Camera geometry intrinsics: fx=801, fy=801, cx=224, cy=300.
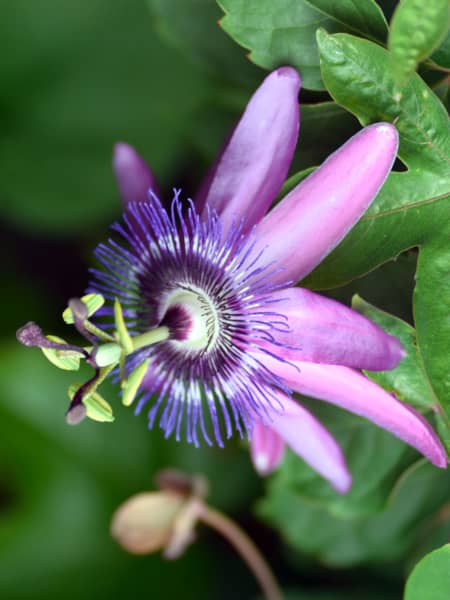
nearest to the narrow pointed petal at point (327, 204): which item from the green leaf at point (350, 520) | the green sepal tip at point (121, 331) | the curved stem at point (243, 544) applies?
the green sepal tip at point (121, 331)

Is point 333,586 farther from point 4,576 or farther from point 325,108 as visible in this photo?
point 325,108

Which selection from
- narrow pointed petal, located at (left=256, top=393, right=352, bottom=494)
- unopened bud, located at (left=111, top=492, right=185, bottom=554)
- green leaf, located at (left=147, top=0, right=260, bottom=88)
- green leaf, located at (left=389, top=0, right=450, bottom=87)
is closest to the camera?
green leaf, located at (left=389, top=0, right=450, bottom=87)

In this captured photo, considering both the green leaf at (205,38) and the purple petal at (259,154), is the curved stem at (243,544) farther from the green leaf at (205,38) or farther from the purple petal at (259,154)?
the green leaf at (205,38)

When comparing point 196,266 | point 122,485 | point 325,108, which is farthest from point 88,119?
point 325,108

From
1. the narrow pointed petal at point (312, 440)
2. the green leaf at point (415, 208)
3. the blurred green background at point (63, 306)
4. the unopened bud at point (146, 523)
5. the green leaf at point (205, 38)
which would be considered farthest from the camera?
the blurred green background at point (63, 306)

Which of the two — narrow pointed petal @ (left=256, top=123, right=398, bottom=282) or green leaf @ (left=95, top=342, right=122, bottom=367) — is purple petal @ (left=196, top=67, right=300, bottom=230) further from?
green leaf @ (left=95, top=342, right=122, bottom=367)

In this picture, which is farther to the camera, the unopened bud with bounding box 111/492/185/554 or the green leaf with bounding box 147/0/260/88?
the unopened bud with bounding box 111/492/185/554

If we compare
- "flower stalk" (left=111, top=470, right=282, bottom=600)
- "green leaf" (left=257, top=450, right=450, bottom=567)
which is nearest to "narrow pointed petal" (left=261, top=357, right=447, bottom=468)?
"green leaf" (left=257, top=450, right=450, bottom=567)

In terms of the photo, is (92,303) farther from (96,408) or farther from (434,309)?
(434,309)
